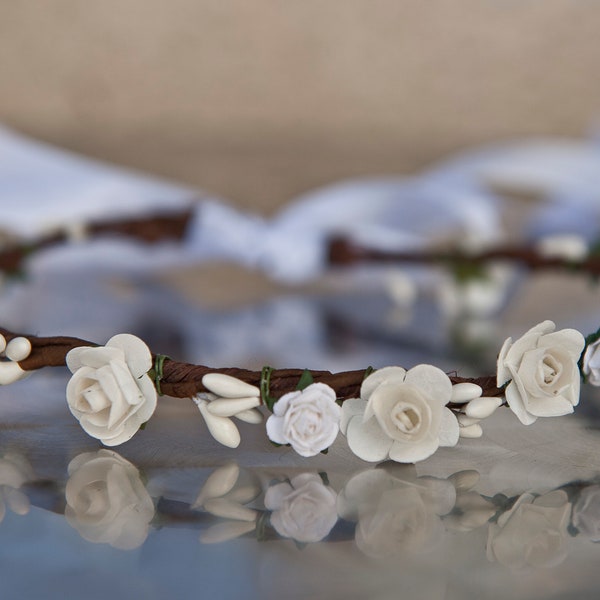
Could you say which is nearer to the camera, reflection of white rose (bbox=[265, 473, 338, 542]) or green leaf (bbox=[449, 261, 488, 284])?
reflection of white rose (bbox=[265, 473, 338, 542])

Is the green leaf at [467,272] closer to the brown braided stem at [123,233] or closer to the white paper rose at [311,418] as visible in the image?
the brown braided stem at [123,233]

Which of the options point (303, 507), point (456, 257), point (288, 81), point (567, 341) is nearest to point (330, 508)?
point (303, 507)

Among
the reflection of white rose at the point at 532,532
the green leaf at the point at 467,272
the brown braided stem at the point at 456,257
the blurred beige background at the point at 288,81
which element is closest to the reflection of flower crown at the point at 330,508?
the reflection of white rose at the point at 532,532

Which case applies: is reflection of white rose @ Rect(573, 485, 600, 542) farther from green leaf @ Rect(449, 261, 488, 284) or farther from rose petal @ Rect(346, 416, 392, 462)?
green leaf @ Rect(449, 261, 488, 284)

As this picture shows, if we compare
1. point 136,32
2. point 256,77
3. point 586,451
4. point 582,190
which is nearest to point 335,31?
point 256,77

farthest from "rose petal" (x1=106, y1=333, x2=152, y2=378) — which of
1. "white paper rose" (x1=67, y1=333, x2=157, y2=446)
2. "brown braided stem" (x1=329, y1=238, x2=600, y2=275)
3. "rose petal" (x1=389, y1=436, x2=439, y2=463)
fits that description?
"brown braided stem" (x1=329, y1=238, x2=600, y2=275)

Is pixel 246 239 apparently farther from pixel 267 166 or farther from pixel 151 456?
pixel 151 456
